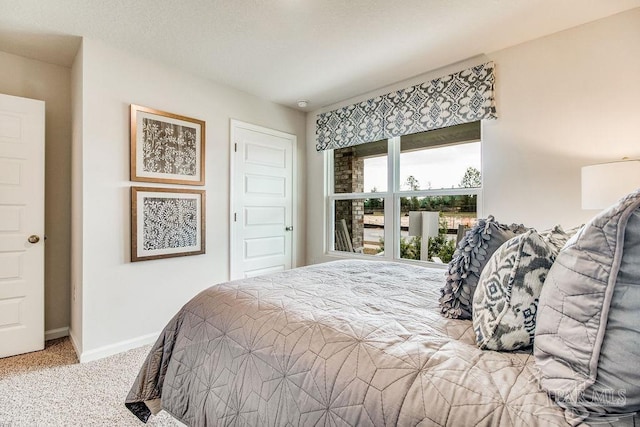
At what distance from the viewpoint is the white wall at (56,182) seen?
107 inches

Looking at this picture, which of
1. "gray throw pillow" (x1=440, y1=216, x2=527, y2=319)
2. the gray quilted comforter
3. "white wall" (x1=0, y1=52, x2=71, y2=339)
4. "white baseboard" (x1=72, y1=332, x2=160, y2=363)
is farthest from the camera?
"white wall" (x1=0, y1=52, x2=71, y2=339)

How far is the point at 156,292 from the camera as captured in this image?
2.73 m

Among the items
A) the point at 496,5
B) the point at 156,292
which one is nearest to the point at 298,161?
the point at 156,292

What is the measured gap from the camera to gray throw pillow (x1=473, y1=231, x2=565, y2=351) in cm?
82

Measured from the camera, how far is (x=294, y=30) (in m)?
2.24

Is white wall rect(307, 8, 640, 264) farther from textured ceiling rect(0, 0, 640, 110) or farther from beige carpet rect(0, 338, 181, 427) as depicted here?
beige carpet rect(0, 338, 181, 427)

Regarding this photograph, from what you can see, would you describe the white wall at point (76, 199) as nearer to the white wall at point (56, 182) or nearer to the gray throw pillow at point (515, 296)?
the white wall at point (56, 182)

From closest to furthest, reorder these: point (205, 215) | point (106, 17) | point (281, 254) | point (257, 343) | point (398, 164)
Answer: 1. point (257, 343)
2. point (106, 17)
3. point (205, 215)
4. point (398, 164)
5. point (281, 254)

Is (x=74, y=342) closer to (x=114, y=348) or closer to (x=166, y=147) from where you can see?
(x=114, y=348)

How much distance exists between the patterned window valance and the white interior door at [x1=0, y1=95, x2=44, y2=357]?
267 cm

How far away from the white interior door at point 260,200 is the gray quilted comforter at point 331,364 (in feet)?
6.07

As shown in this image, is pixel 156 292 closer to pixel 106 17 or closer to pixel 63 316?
pixel 63 316

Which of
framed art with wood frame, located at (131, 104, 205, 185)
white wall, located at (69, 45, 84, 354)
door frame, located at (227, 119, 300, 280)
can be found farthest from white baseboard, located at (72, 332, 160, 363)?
framed art with wood frame, located at (131, 104, 205, 185)

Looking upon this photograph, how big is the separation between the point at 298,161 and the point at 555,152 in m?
2.60
